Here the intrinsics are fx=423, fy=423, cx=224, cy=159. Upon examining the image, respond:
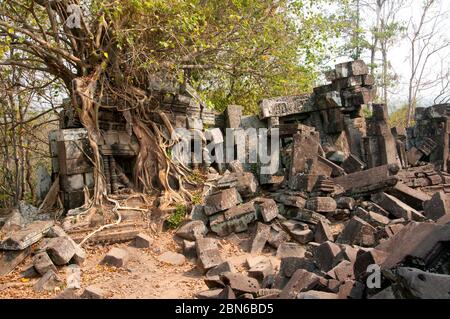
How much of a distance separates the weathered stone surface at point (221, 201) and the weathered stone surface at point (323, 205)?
1284 mm

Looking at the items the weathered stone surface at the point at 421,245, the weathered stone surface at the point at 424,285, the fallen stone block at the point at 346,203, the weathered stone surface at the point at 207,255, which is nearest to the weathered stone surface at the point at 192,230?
the weathered stone surface at the point at 207,255

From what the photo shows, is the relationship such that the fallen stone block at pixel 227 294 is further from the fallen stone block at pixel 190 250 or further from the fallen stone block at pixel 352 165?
the fallen stone block at pixel 352 165

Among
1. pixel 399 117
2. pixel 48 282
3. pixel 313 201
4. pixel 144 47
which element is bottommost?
pixel 48 282

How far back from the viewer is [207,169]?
873cm

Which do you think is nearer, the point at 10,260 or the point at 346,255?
the point at 346,255

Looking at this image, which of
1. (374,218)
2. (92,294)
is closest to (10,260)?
(92,294)

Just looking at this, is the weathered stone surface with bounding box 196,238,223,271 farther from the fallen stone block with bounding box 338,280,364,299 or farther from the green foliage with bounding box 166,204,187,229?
the fallen stone block with bounding box 338,280,364,299

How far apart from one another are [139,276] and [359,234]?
2925 mm

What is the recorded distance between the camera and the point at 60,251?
18.7 feet

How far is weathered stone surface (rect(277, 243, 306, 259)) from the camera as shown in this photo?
598 centimetres

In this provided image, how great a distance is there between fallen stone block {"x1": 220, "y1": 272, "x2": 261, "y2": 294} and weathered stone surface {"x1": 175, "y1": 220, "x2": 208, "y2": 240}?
2.11m

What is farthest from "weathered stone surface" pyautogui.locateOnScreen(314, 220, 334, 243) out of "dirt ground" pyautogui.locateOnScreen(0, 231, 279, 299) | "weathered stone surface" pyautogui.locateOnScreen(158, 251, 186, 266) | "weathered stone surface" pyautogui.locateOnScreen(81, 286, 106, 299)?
"weathered stone surface" pyautogui.locateOnScreen(81, 286, 106, 299)

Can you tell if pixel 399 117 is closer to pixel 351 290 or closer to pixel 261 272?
pixel 261 272

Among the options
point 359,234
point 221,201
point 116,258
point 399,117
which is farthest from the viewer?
point 399,117
